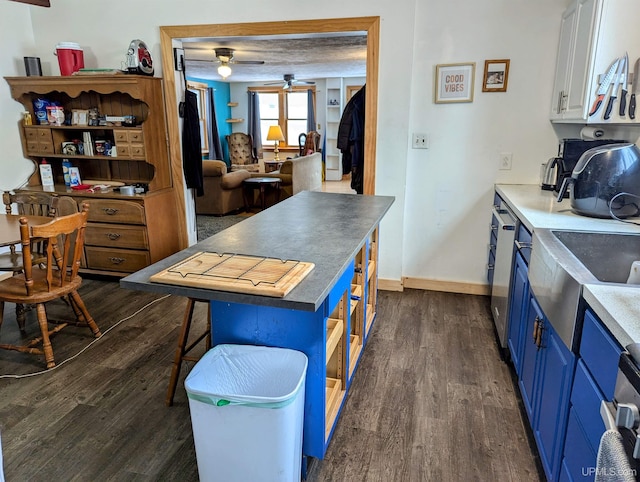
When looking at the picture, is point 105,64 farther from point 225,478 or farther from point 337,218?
point 225,478

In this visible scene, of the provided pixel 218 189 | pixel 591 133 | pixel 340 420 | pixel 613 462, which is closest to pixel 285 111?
pixel 218 189

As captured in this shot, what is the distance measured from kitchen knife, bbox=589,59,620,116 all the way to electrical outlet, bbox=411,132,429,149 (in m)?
1.18

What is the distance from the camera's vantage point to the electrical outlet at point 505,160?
3.16m

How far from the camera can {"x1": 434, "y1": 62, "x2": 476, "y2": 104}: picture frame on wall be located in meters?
3.10

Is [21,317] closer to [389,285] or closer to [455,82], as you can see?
[389,285]

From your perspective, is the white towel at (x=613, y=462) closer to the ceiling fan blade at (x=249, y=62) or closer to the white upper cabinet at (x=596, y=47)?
the white upper cabinet at (x=596, y=47)

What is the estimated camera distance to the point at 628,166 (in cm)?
196

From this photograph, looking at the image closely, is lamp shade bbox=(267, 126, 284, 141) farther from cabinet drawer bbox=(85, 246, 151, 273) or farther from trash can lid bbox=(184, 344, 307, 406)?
trash can lid bbox=(184, 344, 307, 406)

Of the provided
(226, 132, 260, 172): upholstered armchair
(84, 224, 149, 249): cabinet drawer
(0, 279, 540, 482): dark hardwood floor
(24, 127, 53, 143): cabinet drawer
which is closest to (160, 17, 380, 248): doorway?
(84, 224, 149, 249): cabinet drawer

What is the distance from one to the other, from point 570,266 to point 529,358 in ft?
2.13

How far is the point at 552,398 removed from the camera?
152 cm

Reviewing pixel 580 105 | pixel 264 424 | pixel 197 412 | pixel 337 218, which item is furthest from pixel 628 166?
pixel 197 412

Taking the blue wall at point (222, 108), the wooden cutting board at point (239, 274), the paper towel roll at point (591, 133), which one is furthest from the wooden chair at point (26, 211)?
the blue wall at point (222, 108)

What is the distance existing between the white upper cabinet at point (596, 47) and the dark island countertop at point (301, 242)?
46.4 inches
